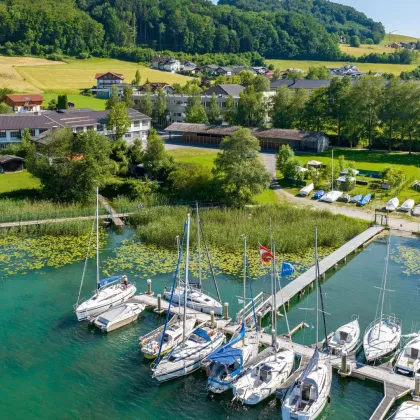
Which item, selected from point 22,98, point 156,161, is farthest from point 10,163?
point 22,98

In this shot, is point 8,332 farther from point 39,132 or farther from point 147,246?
point 39,132

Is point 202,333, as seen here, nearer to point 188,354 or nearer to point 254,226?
point 188,354

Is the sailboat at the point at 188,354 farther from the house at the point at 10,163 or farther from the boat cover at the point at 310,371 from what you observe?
the house at the point at 10,163

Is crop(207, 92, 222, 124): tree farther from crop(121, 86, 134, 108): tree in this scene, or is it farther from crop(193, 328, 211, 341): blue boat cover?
crop(193, 328, 211, 341): blue boat cover

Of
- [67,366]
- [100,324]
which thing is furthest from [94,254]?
[67,366]

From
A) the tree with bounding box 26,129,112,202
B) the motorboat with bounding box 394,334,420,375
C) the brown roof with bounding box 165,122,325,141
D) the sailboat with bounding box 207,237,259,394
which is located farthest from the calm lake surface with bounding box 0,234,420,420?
the brown roof with bounding box 165,122,325,141
